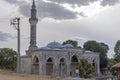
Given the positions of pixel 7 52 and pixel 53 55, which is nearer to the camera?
pixel 53 55

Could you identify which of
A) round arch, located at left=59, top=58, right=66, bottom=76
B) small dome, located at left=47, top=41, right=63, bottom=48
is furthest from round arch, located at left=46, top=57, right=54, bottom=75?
small dome, located at left=47, top=41, right=63, bottom=48

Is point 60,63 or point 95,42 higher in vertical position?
point 95,42

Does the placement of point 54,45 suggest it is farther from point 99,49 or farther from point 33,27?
point 99,49

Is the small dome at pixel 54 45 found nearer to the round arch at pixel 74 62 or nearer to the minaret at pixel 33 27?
the minaret at pixel 33 27

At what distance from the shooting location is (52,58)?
268 ft

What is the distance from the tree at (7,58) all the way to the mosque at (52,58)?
8122mm

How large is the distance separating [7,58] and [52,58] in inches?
763

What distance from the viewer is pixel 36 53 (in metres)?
82.2

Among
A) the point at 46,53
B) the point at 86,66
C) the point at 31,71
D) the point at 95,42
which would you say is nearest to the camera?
the point at 86,66

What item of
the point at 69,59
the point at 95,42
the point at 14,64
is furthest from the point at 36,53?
the point at 95,42

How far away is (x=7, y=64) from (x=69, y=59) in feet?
73.0

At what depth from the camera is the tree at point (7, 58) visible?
9469 centimetres


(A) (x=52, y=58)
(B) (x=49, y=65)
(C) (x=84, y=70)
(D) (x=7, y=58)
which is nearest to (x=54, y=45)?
(A) (x=52, y=58)

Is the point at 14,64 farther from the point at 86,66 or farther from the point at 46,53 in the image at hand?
the point at 86,66
